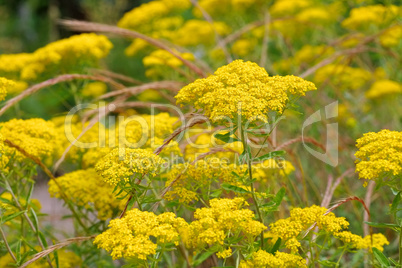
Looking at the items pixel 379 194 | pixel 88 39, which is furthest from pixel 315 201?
pixel 88 39

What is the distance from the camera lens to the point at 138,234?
143 centimetres

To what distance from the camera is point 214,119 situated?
154 centimetres

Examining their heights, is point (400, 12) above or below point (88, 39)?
above

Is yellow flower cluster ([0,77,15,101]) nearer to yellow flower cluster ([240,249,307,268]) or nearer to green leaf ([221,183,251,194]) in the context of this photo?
green leaf ([221,183,251,194])

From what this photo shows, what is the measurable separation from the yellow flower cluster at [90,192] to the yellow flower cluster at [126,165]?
0.50 metres

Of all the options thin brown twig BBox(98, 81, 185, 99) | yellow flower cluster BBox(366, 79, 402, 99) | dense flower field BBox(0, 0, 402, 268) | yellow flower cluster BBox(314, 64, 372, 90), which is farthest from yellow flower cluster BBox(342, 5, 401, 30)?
thin brown twig BBox(98, 81, 185, 99)

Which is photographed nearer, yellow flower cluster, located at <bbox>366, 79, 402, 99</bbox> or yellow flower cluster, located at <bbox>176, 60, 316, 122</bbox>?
yellow flower cluster, located at <bbox>176, 60, 316, 122</bbox>

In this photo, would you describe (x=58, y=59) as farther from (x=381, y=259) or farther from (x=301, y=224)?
(x=381, y=259)

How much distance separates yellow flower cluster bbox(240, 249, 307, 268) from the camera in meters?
1.45

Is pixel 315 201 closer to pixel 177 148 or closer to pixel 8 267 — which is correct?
pixel 177 148

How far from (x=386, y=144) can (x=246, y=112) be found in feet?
1.74

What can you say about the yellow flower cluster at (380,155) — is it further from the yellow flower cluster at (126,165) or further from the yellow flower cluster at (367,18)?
the yellow flower cluster at (367,18)

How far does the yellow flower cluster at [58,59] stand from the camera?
3045 millimetres

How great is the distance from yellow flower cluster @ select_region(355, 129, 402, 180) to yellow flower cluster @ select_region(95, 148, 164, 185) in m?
0.74
